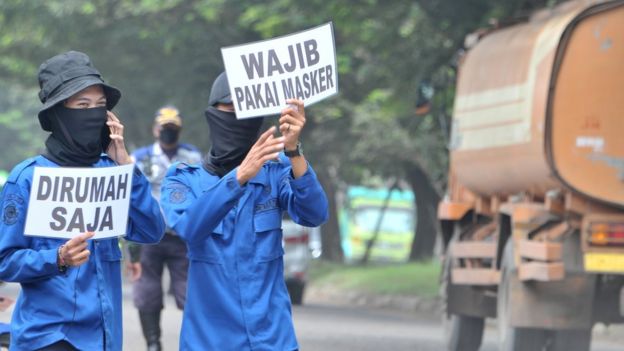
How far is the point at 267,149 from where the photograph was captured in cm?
539

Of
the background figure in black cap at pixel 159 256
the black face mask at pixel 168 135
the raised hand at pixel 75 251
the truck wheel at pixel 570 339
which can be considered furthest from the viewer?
the truck wheel at pixel 570 339

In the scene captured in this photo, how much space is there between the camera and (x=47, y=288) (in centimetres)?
529

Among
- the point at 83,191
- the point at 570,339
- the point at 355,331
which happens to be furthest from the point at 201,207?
the point at 355,331

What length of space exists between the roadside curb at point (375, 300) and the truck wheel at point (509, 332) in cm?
877

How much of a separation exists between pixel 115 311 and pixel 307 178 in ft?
2.73

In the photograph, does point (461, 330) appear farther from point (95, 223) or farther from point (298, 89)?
point (95, 223)

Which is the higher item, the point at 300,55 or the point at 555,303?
the point at 300,55

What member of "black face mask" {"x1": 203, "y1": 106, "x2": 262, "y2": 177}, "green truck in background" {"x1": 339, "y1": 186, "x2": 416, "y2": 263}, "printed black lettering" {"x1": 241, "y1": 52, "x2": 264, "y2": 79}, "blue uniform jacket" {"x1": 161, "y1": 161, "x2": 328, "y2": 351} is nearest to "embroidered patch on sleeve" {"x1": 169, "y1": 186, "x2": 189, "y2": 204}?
"blue uniform jacket" {"x1": 161, "y1": 161, "x2": 328, "y2": 351}

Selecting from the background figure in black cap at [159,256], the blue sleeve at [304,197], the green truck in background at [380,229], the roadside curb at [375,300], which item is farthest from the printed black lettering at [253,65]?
the green truck in background at [380,229]

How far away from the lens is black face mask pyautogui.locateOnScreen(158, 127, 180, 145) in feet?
35.9

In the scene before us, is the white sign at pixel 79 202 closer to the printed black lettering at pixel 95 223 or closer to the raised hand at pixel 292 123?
the printed black lettering at pixel 95 223

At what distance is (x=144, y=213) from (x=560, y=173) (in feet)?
17.5

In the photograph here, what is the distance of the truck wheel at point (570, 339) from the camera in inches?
466

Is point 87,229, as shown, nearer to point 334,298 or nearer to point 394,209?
point 334,298
